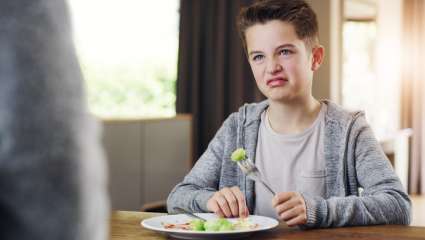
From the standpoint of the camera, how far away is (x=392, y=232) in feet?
5.10

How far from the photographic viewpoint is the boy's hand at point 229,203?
1651 mm

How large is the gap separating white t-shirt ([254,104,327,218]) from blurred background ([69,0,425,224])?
2268 mm

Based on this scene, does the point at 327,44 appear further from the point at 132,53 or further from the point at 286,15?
the point at 286,15

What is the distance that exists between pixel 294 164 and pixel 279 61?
0.29 meters

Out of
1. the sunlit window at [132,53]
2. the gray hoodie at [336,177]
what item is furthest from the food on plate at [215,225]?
the sunlit window at [132,53]

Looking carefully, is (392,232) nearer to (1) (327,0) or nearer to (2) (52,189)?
(2) (52,189)

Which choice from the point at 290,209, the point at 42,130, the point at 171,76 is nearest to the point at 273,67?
the point at 290,209

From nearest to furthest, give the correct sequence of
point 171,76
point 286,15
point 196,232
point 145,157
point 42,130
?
1. point 42,130
2. point 196,232
3. point 286,15
4. point 145,157
5. point 171,76

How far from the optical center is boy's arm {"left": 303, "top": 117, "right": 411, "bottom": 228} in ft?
5.37

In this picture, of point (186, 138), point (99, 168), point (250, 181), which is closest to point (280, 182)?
point (250, 181)

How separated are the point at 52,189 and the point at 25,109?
34mm

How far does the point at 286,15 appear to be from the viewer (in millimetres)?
1980

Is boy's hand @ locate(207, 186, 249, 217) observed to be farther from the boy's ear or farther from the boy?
the boy's ear

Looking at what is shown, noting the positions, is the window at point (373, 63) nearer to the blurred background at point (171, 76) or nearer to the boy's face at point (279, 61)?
the blurred background at point (171, 76)
